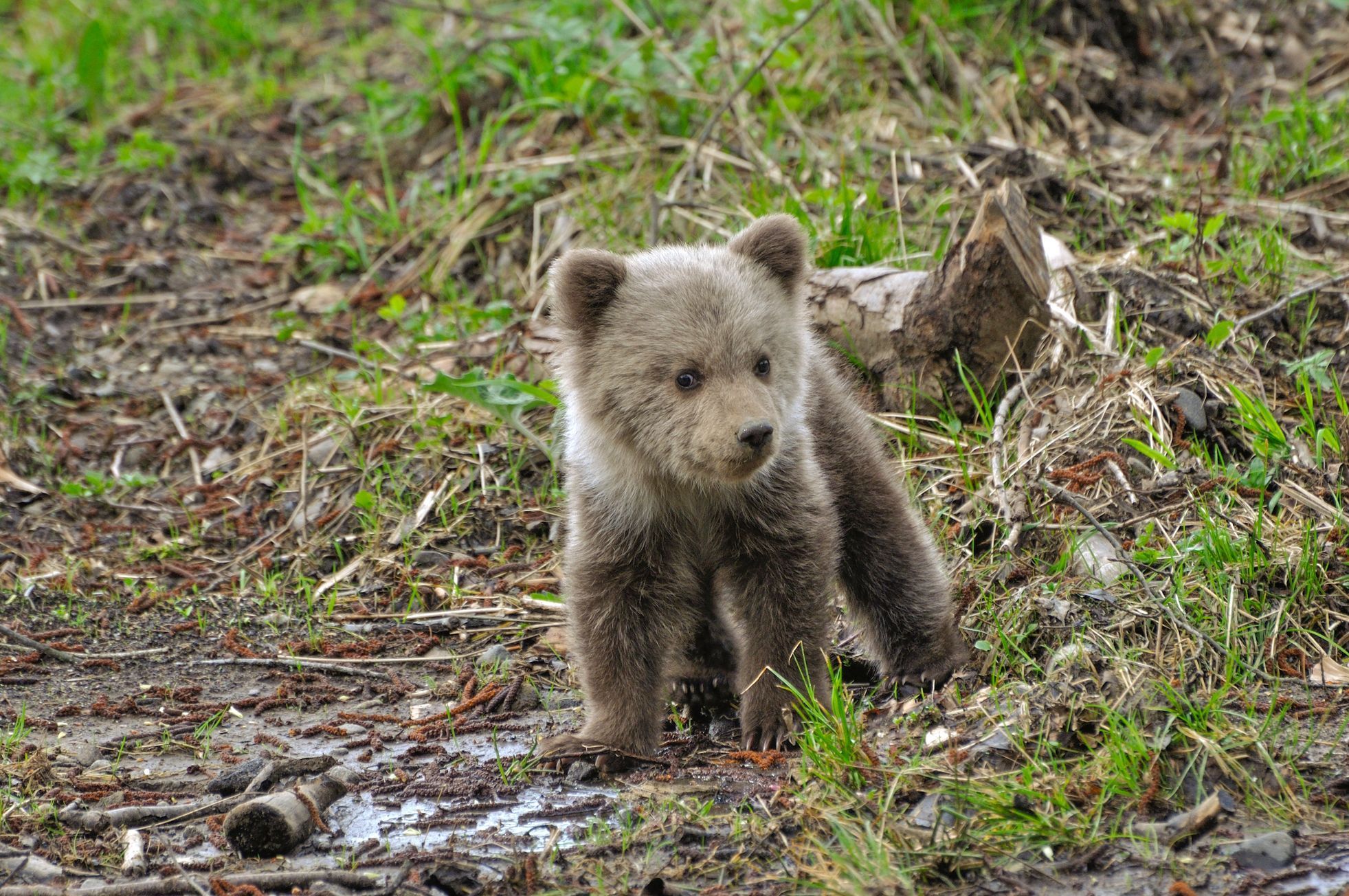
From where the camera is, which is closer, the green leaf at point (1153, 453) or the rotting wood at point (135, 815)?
the rotting wood at point (135, 815)

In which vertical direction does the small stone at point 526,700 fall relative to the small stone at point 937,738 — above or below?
below

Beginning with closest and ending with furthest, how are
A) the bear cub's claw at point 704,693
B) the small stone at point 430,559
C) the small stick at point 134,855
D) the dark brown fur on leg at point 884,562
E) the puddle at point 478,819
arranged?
the small stick at point 134,855 < the puddle at point 478,819 < the dark brown fur on leg at point 884,562 < the bear cub's claw at point 704,693 < the small stone at point 430,559

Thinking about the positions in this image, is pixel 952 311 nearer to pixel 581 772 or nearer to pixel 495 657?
pixel 495 657

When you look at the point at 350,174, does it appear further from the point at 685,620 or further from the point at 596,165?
the point at 685,620

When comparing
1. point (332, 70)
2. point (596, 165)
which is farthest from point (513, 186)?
point (332, 70)

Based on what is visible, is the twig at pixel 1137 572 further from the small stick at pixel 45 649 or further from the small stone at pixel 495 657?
the small stick at pixel 45 649

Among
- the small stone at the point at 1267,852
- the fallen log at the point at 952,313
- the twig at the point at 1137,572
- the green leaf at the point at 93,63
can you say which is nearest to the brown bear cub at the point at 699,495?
the twig at the point at 1137,572

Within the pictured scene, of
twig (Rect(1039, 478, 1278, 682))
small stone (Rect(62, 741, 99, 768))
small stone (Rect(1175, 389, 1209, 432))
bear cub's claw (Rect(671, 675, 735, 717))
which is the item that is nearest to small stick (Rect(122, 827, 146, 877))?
small stone (Rect(62, 741, 99, 768))

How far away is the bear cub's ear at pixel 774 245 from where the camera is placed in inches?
193

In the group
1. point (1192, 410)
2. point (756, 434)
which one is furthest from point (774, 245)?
point (1192, 410)

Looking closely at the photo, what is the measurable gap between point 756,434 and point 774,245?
0.99 m

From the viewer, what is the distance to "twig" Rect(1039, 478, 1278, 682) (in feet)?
13.5

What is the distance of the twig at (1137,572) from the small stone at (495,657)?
233cm

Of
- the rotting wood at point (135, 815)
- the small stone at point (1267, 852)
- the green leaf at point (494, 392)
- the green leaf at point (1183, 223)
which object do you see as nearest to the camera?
the small stone at point (1267, 852)
